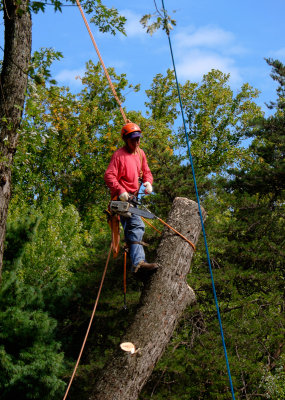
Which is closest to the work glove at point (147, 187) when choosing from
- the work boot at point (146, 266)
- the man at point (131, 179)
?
the man at point (131, 179)

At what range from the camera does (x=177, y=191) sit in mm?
10672

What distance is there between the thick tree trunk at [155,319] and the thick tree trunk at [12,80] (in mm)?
1782

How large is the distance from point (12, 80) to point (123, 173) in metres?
1.64

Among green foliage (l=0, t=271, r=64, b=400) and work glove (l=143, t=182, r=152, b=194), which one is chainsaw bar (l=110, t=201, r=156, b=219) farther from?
green foliage (l=0, t=271, r=64, b=400)

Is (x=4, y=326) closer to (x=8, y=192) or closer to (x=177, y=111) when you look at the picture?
(x=8, y=192)

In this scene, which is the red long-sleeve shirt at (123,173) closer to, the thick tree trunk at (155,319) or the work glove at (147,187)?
the work glove at (147,187)

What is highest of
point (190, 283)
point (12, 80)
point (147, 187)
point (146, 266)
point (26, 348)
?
point (12, 80)

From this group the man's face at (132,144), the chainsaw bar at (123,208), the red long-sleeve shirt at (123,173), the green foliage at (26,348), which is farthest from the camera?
the green foliage at (26,348)

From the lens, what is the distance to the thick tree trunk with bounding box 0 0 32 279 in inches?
179

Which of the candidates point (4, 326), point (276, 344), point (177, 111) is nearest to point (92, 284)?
point (4, 326)

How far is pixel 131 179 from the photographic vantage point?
18.1 ft

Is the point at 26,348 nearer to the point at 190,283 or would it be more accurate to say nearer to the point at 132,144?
the point at 190,283

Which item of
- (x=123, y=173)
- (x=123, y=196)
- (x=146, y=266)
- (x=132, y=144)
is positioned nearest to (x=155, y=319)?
(x=146, y=266)

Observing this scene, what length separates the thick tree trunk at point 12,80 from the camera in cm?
454
